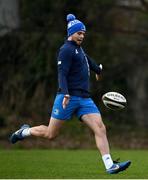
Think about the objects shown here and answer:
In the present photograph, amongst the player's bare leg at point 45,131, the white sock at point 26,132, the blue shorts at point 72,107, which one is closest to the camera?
the blue shorts at point 72,107

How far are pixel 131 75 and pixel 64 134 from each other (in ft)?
12.6

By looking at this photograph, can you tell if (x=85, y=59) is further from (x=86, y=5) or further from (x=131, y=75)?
(x=131, y=75)

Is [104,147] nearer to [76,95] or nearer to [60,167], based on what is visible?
[76,95]

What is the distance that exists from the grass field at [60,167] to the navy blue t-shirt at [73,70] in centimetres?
125

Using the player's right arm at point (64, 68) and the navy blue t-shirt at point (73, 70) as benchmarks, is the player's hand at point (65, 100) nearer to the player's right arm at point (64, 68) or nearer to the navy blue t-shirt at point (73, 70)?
the player's right arm at point (64, 68)

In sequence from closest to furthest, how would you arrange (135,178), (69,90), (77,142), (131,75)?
(135,178) < (69,90) < (77,142) < (131,75)

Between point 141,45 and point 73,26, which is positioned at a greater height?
point 73,26

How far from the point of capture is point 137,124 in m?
28.6

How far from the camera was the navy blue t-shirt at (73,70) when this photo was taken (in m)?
11.6

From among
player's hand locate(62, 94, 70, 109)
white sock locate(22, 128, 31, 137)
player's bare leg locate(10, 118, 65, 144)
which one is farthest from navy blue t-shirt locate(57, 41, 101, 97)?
white sock locate(22, 128, 31, 137)

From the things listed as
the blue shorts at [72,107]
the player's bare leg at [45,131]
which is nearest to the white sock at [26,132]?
the player's bare leg at [45,131]

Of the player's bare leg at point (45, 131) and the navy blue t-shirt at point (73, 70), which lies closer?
the navy blue t-shirt at point (73, 70)

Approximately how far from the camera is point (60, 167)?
44.1 ft

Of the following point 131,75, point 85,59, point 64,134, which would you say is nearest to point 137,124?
point 131,75
